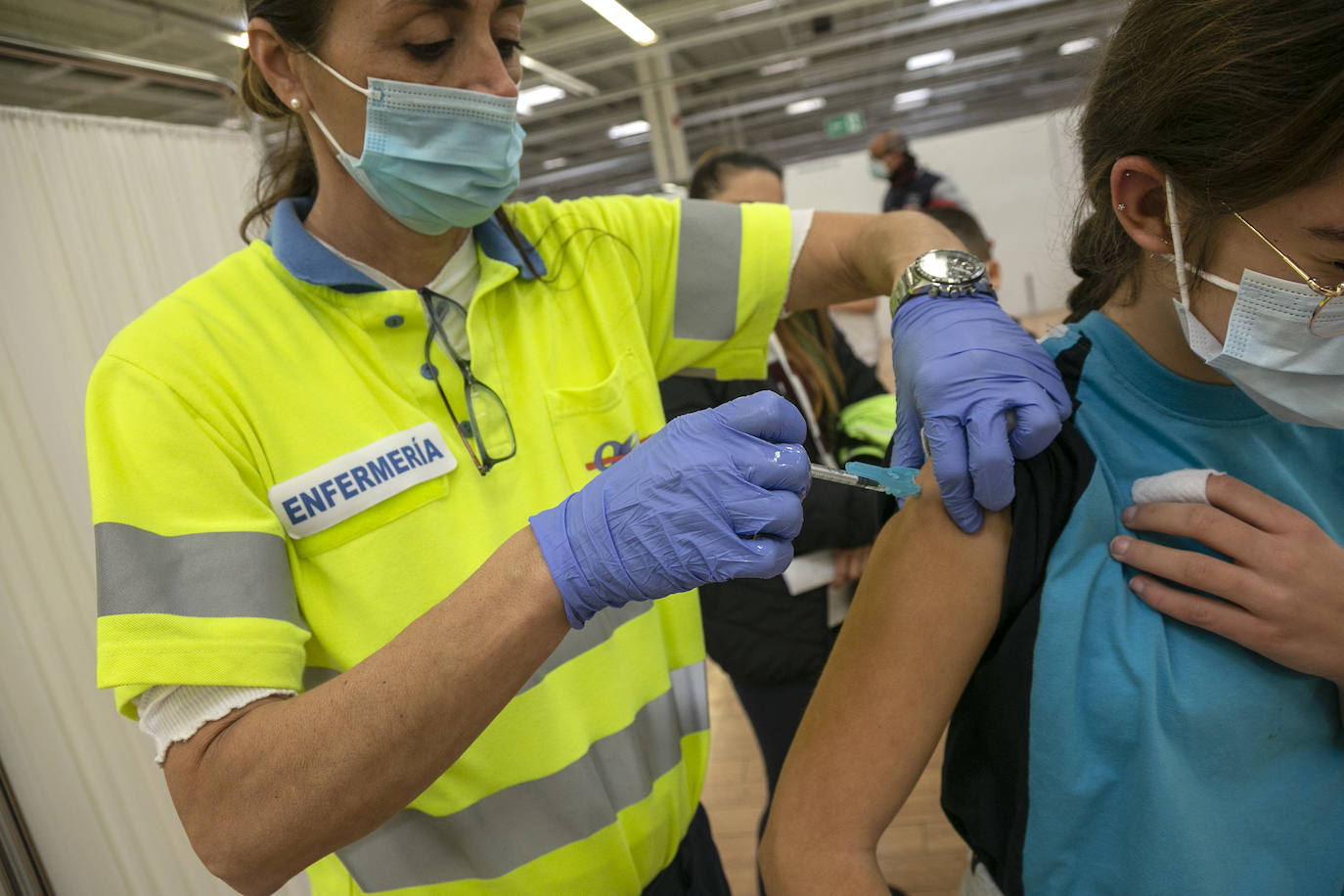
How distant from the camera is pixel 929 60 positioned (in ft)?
31.9

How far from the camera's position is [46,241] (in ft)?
6.57

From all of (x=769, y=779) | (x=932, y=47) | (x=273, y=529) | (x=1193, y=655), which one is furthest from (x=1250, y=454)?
(x=932, y=47)

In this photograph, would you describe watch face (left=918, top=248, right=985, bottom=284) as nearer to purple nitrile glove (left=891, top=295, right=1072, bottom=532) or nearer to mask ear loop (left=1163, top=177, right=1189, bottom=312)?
purple nitrile glove (left=891, top=295, right=1072, bottom=532)

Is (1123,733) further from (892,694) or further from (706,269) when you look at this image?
(706,269)

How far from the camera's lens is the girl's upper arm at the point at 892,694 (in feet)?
2.79

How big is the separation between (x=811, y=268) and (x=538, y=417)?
519 millimetres

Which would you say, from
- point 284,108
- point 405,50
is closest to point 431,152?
point 405,50

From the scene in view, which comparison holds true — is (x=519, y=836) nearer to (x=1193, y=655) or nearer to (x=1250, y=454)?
(x=1193, y=655)

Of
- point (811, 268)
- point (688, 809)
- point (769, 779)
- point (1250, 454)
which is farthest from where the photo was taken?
point (769, 779)

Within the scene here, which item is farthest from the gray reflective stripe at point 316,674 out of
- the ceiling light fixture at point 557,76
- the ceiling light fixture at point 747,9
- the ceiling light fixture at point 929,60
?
the ceiling light fixture at point 929,60

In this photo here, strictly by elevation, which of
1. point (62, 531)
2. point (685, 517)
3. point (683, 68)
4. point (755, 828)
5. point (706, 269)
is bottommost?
point (755, 828)

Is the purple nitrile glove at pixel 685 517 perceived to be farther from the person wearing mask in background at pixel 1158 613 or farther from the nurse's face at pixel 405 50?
the nurse's face at pixel 405 50

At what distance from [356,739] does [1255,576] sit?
0.84 m

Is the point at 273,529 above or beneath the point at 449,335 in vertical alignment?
beneath
